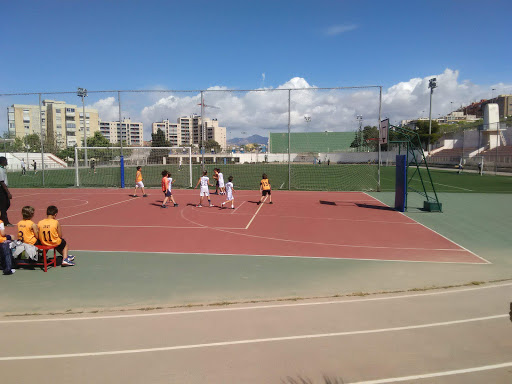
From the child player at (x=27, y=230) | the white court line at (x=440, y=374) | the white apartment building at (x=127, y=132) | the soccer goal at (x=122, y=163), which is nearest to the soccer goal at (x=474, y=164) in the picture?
the soccer goal at (x=122, y=163)

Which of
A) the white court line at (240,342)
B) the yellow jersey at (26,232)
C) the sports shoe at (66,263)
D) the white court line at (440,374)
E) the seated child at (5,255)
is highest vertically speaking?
the yellow jersey at (26,232)

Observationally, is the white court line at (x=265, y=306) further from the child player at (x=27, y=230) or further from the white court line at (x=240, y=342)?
the child player at (x=27, y=230)

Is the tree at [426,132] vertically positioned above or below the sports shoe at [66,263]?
above

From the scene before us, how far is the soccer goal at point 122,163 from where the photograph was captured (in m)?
27.2

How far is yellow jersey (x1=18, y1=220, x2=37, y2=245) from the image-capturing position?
776cm

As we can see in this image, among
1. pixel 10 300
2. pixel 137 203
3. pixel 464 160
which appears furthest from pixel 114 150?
pixel 464 160

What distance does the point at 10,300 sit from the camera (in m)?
6.31

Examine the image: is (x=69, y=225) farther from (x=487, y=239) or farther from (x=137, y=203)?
(x=487, y=239)

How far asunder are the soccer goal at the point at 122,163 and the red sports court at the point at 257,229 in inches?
308

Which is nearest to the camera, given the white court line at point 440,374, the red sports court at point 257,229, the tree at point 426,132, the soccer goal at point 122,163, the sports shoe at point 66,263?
the white court line at point 440,374

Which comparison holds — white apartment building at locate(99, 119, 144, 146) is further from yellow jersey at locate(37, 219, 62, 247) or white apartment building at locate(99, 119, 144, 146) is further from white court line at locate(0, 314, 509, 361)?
white court line at locate(0, 314, 509, 361)

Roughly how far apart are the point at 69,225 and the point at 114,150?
15.0 metres

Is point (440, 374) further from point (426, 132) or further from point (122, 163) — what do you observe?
point (426, 132)

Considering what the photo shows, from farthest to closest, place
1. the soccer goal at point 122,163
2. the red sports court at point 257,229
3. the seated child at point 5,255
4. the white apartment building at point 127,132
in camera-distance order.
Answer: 1. the white apartment building at point 127,132
2. the soccer goal at point 122,163
3. the red sports court at point 257,229
4. the seated child at point 5,255
